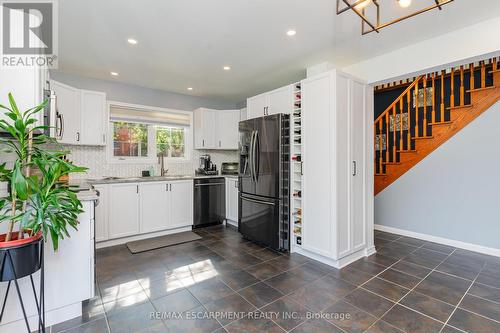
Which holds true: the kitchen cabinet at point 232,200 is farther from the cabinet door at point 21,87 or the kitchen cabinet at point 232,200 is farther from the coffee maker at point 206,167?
the cabinet door at point 21,87

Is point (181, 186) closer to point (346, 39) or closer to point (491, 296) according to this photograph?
point (346, 39)

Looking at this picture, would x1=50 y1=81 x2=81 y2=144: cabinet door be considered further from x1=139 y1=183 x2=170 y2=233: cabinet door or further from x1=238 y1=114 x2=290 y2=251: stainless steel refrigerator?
x1=238 y1=114 x2=290 y2=251: stainless steel refrigerator

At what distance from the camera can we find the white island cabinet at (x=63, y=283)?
5.63 ft

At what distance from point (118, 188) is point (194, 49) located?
7.45ft

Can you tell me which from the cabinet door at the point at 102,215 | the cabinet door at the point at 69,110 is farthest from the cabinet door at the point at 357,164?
the cabinet door at the point at 69,110

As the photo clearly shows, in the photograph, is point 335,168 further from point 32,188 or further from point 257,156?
point 32,188

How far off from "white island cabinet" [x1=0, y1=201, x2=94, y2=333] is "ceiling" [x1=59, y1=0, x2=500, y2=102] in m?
1.81

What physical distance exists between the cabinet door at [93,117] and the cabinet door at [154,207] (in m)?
0.99

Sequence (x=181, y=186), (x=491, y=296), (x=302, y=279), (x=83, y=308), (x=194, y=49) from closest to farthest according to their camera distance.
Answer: (x=83, y=308) → (x=491, y=296) → (x=302, y=279) → (x=194, y=49) → (x=181, y=186)

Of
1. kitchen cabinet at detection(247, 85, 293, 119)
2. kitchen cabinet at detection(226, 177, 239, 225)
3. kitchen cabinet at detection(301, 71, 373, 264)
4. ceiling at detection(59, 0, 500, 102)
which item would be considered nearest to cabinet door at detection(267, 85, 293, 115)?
kitchen cabinet at detection(247, 85, 293, 119)

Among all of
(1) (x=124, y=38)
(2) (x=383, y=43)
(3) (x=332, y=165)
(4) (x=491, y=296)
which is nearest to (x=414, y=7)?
(2) (x=383, y=43)

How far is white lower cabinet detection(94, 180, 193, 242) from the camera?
3.47 meters

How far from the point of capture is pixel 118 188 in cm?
358

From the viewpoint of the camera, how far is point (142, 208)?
379cm
